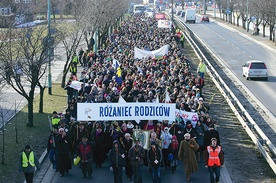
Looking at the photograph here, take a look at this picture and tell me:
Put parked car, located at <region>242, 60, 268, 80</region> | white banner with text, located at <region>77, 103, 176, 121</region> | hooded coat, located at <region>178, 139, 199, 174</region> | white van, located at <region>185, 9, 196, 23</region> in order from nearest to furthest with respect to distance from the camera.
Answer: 1. hooded coat, located at <region>178, 139, 199, 174</region>
2. white banner with text, located at <region>77, 103, 176, 121</region>
3. parked car, located at <region>242, 60, 268, 80</region>
4. white van, located at <region>185, 9, 196, 23</region>

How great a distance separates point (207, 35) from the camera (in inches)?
2965

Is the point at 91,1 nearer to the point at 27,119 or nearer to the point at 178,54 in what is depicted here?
the point at 178,54

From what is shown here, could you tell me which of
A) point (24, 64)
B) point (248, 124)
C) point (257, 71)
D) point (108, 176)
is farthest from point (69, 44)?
point (108, 176)

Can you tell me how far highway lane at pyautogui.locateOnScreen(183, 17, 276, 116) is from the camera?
3300cm

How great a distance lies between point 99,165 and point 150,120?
6.74 ft

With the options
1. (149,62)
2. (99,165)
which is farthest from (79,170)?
(149,62)

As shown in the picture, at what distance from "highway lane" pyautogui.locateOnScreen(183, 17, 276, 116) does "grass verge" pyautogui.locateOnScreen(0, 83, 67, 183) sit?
10184 mm

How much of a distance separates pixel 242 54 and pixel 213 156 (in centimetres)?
3900

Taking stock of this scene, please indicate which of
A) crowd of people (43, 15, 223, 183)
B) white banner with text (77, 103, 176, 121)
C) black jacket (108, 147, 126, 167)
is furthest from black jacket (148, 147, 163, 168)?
white banner with text (77, 103, 176, 121)

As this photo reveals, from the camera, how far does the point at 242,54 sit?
176 feet

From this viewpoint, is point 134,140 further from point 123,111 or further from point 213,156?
point 213,156

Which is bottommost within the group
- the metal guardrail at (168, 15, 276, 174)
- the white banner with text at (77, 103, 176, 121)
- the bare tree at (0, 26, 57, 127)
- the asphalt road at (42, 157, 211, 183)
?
the asphalt road at (42, 157, 211, 183)

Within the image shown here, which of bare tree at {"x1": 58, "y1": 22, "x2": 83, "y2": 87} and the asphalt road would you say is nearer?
the asphalt road

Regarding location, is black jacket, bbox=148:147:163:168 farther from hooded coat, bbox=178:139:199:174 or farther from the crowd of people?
hooded coat, bbox=178:139:199:174
